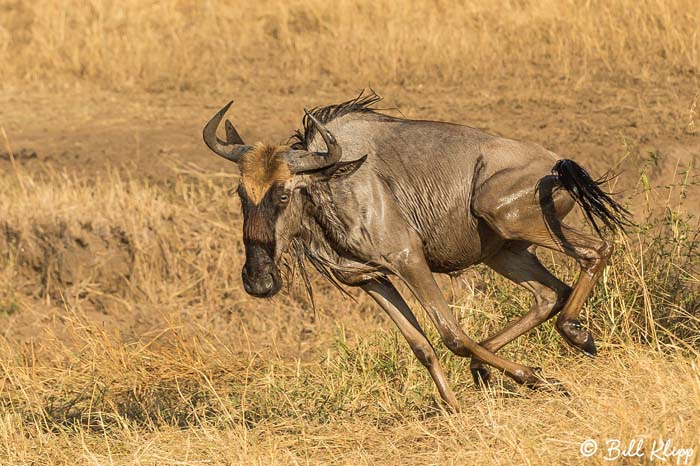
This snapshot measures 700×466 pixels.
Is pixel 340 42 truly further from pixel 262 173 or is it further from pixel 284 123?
pixel 262 173

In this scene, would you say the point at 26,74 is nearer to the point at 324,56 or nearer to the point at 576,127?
the point at 324,56

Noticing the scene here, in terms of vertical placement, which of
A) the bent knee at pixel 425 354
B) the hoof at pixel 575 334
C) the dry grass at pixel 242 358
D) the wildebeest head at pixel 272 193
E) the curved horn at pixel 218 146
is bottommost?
the dry grass at pixel 242 358

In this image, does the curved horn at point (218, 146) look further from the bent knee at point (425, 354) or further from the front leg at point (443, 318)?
the bent knee at point (425, 354)

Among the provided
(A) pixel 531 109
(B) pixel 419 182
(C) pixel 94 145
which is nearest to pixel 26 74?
(C) pixel 94 145

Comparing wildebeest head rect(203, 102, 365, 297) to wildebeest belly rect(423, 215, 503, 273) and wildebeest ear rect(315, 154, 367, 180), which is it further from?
wildebeest belly rect(423, 215, 503, 273)

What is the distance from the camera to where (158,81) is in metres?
13.1

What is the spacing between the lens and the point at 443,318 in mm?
6027

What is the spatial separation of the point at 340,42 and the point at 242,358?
5.85m

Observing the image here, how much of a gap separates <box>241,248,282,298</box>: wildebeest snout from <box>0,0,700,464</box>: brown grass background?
2.36 feet

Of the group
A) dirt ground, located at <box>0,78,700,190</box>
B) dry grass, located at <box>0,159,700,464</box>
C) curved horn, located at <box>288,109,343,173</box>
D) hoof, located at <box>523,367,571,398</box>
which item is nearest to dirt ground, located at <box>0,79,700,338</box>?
dirt ground, located at <box>0,78,700,190</box>

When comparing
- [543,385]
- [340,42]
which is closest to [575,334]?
[543,385]

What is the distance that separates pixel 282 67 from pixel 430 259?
713 cm

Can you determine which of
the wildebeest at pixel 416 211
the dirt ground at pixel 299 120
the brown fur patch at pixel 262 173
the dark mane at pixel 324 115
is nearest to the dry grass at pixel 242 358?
the wildebeest at pixel 416 211

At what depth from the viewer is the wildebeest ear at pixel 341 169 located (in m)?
5.87
